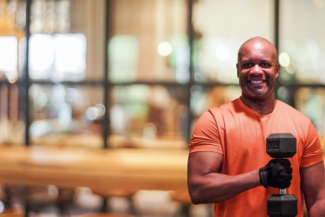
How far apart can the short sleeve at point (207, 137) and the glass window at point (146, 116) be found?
2.80 m

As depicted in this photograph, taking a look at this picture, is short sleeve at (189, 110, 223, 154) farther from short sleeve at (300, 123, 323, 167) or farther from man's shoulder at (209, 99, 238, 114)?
short sleeve at (300, 123, 323, 167)

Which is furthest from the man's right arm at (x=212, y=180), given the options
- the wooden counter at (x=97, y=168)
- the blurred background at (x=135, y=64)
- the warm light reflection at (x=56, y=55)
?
the warm light reflection at (x=56, y=55)

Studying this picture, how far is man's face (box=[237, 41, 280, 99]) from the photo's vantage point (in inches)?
59.0

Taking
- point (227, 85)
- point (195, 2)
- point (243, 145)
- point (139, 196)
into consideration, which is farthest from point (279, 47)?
point (139, 196)

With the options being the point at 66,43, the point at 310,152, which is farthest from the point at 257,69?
the point at 66,43

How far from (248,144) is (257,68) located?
270 millimetres

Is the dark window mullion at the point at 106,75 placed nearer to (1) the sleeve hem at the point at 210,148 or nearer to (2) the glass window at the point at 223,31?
(2) the glass window at the point at 223,31

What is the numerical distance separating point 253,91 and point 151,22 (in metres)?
3.09

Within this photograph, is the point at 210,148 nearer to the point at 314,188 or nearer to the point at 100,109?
the point at 314,188

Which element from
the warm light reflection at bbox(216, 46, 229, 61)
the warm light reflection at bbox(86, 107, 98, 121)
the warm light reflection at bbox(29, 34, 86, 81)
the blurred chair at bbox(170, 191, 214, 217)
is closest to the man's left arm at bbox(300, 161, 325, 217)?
the blurred chair at bbox(170, 191, 214, 217)

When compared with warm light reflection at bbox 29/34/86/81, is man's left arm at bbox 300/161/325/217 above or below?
below

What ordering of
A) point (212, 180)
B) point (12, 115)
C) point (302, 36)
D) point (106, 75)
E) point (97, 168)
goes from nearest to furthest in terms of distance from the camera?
point (212, 180), point (97, 168), point (302, 36), point (106, 75), point (12, 115)

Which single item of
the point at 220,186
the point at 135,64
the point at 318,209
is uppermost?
the point at 135,64

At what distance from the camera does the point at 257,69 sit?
1.49m
